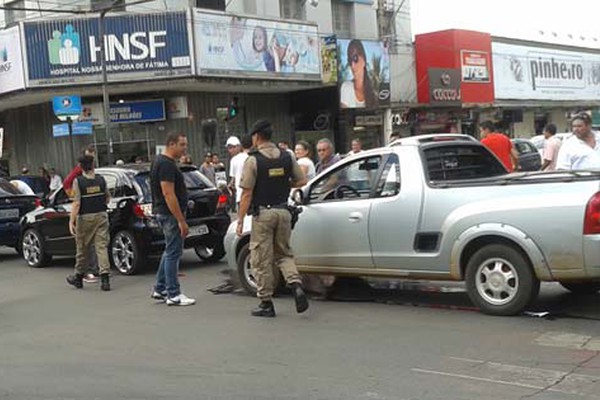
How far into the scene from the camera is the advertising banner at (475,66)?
3141cm

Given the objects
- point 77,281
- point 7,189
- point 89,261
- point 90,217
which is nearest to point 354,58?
point 7,189

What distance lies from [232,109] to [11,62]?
6682 mm

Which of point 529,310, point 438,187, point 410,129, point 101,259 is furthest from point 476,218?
point 410,129

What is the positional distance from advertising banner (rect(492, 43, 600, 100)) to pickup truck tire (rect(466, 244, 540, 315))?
28355 millimetres

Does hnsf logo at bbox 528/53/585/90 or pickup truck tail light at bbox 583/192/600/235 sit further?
hnsf logo at bbox 528/53/585/90

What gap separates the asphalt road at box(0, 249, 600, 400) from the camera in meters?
5.22

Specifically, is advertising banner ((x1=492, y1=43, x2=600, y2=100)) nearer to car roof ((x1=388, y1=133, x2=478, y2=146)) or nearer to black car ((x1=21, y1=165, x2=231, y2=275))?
black car ((x1=21, y1=165, x2=231, y2=275))

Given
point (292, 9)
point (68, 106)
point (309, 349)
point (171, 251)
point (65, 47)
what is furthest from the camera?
point (292, 9)

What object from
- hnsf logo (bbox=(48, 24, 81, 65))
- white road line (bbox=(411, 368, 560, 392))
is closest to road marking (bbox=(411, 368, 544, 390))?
white road line (bbox=(411, 368, 560, 392))

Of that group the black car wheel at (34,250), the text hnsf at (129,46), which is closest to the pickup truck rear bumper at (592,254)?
the black car wheel at (34,250)

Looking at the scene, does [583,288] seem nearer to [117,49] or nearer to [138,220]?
[138,220]

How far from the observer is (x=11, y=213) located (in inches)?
548

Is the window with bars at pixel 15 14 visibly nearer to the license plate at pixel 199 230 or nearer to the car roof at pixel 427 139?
the license plate at pixel 199 230

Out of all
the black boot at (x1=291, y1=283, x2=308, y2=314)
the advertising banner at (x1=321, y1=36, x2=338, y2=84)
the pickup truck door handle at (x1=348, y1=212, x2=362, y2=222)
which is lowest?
the black boot at (x1=291, y1=283, x2=308, y2=314)
